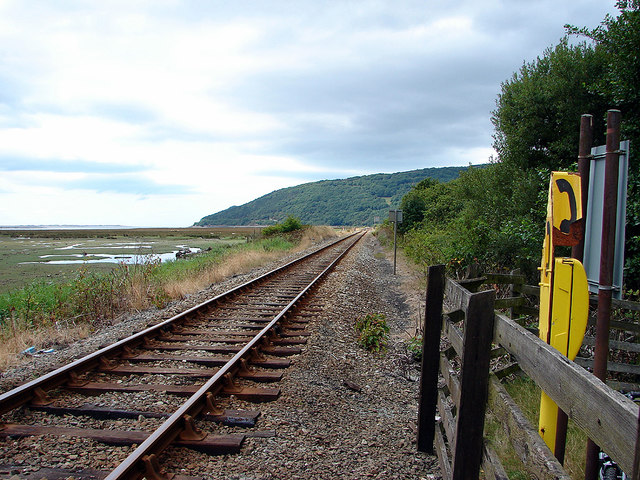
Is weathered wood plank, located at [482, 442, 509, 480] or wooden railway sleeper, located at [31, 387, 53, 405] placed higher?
weathered wood plank, located at [482, 442, 509, 480]

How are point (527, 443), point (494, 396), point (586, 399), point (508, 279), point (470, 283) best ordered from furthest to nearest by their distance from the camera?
point (508, 279) < point (470, 283) < point (494, 396) < point (527, 443) < point (586, 399)

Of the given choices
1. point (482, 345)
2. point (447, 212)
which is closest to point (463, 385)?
point (482, 345)

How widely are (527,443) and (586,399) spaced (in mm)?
710

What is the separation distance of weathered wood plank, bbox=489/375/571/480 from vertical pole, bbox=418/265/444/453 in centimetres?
100

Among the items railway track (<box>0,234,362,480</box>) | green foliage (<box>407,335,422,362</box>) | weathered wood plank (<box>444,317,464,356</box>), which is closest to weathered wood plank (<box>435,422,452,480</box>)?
weathered wood plank (<box>444,317,464,356</box>)

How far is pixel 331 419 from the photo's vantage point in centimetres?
424

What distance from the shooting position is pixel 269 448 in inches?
139

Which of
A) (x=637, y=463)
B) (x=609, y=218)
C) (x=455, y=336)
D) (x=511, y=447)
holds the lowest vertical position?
(x=511, y=447)

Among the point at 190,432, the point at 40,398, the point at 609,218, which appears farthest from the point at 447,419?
the point at 40,398

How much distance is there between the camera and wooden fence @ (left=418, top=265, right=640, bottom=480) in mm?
1300

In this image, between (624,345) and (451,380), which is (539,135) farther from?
(451,380)

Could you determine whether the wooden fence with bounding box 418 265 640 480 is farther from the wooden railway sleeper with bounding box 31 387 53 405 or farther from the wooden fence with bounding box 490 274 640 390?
the wooden railway sleeper with bounding box 31 387 53 405

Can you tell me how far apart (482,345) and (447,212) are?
1943 centimetres

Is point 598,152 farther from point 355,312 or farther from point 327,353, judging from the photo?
point 355,312
